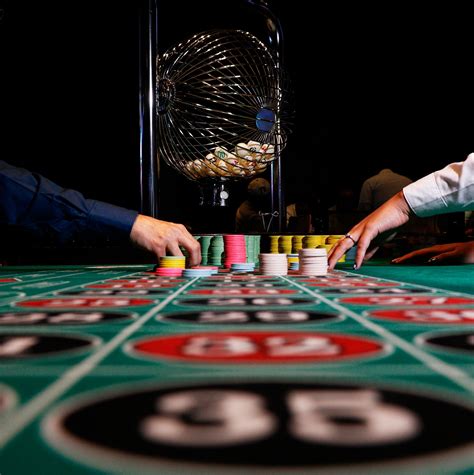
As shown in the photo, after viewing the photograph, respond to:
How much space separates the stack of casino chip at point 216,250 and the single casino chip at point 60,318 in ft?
6.83

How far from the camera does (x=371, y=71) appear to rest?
9.00 meters

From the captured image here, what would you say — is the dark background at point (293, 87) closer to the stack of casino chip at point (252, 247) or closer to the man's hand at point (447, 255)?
the stack of casino chip at point (252, 247)

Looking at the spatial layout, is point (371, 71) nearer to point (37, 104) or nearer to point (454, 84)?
point (454, 84)

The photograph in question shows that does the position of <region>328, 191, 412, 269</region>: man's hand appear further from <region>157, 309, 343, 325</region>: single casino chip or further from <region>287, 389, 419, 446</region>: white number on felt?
<region>287, 389, 419, 446</region>: white number on felt

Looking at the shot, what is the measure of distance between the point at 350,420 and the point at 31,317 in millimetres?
764

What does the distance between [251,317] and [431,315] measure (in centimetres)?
33

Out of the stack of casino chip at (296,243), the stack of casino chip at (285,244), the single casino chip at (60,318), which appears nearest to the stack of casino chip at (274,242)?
the stack of casino chip at (285,244)

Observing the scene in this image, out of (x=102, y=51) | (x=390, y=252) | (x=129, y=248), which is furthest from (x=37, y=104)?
(x=390, y=252)

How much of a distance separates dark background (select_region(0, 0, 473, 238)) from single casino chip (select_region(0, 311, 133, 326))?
2.60 meters

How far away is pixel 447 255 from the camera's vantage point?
2.75 metres

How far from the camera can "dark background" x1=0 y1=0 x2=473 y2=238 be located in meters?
4.70

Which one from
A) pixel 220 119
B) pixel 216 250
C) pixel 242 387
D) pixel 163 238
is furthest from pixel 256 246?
pixel 242 387

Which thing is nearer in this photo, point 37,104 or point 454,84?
point 37,104

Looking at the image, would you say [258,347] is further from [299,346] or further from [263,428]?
[263,428]
